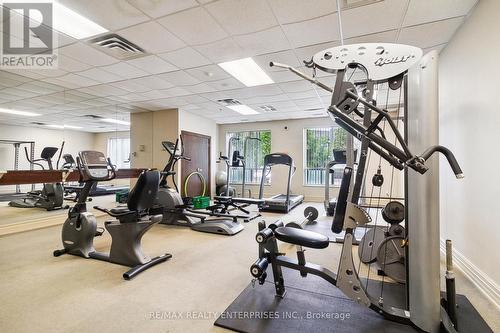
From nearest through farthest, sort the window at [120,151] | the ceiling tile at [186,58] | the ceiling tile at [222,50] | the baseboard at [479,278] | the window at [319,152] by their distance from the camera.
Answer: the baseboard at [479,278] → the ceiling tile at [222,50] → the ceiling tile at [186,58] → the window at [120,151] → the window at [319,152]

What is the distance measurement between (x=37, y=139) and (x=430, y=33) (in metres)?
6.84

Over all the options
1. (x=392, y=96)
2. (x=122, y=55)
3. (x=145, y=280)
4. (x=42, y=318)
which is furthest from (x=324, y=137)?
(x=42, y=318)

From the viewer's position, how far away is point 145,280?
2.29 m

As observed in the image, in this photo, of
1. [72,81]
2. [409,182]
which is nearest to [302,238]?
[409,182]

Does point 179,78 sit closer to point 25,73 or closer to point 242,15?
point 242,15

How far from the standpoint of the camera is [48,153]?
15.9ft

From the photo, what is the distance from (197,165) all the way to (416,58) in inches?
257

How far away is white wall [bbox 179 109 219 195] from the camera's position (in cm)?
690

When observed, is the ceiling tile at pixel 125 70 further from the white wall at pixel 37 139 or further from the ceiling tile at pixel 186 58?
the white wall at pixel 37 139

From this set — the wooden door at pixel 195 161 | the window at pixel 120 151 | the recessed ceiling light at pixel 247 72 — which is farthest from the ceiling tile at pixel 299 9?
the window at pixel 120 151

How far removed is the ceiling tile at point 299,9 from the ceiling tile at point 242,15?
86 millimetres

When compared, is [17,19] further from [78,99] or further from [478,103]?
[478,103]

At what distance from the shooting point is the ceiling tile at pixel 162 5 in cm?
232

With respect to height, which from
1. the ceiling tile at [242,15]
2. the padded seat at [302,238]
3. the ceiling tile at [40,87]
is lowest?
the padded seat at [302,238]
